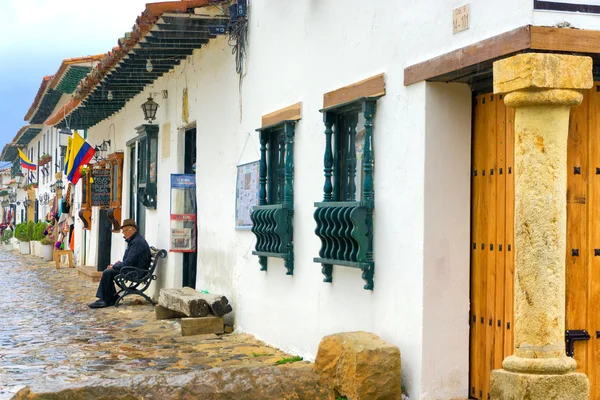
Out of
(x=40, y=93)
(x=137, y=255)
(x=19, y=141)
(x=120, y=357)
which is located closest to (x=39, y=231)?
(x=40, y=93)

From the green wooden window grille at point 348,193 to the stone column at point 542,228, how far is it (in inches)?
74.8

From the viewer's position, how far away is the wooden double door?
19.0 ft

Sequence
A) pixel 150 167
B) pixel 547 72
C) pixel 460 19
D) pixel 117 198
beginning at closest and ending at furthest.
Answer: pixel 547 72, pixel 460 19, pixel 150 167, pixel 117 198

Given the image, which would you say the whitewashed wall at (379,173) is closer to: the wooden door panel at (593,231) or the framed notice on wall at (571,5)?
the framed notice on wall at (571,5)

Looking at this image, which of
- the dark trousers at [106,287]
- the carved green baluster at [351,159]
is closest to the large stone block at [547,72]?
the carved green baluster at [351,159]

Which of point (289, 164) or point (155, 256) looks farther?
point (155, 256)

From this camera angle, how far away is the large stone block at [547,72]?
507cm

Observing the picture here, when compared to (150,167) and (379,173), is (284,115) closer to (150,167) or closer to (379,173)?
(379,173)

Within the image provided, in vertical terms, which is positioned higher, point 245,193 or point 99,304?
point 245,193

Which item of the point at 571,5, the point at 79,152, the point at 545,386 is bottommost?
the point at 545,386

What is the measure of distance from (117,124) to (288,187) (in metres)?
11.2

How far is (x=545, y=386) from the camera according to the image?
5.09 metres

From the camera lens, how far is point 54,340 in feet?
33.4

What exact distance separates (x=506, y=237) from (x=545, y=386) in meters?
1.24
